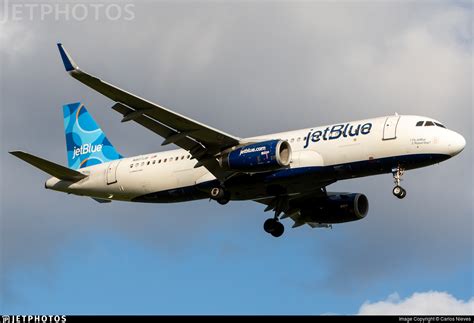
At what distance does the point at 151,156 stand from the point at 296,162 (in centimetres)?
923

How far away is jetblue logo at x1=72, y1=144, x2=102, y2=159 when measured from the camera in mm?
58531

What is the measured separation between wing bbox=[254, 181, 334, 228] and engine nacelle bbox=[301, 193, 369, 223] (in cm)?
35

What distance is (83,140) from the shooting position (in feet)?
196

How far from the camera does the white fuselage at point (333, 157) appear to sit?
4762 centimetres

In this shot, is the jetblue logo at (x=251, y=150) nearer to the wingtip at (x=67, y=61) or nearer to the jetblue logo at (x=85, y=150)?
the wingtip at (x=67, y=61)

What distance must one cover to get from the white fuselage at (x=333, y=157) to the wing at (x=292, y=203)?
99.3 inches

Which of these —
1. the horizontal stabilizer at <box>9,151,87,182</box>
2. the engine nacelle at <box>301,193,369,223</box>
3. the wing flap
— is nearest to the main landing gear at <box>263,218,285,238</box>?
the engine nacelle at <box>301,193,369,223</box>

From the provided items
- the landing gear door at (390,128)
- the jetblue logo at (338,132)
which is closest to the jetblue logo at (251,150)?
the jetblue logo at (338,132)

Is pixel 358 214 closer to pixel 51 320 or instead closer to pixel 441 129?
pixel 441 129

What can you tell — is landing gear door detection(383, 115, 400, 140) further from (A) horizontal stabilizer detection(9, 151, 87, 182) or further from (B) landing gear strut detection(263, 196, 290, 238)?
(A) horizontal stabilizer detection(9, 151, 87, 182)

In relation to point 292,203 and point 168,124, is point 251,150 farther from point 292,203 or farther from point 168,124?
point 292,203

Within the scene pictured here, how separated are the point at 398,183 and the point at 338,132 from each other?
3.68 m

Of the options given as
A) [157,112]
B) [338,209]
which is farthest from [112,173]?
[338,209]

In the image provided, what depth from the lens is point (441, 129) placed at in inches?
1892
